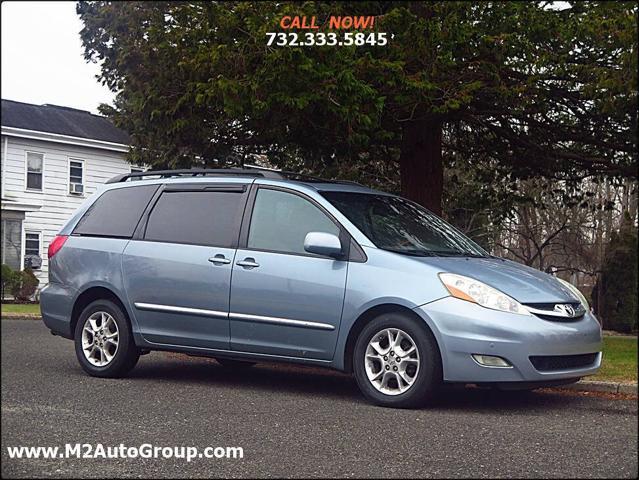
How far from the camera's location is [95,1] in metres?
10.5

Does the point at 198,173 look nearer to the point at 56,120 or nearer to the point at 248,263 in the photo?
the point at 248,263

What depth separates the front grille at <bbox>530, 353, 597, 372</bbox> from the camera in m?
5.64

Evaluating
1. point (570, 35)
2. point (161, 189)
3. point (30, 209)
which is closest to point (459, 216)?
point (570, 35)

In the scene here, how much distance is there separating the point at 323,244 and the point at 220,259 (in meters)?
1.01

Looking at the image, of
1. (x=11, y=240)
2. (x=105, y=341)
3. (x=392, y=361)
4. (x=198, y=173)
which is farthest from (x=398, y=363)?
(x=11, y=240)

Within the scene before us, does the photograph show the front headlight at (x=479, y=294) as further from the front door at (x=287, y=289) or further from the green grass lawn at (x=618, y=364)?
the green grass lawn at (x=618, y=364)

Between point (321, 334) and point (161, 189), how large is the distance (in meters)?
2.37

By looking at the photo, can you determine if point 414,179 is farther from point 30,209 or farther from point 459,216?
point 30,209

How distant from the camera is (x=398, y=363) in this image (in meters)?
6.01

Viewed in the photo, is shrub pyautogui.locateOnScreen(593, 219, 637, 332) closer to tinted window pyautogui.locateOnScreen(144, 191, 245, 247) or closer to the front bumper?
the front bumper

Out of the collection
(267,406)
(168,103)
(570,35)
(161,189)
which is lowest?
(267,406)

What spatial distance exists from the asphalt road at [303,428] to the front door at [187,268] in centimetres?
→ 48

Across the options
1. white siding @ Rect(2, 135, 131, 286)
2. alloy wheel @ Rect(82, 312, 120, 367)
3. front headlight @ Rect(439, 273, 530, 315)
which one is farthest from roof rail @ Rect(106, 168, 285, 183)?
white siding @ Rect(2, 135, 131, 286)

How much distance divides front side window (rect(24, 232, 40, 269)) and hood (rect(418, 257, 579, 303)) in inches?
148
